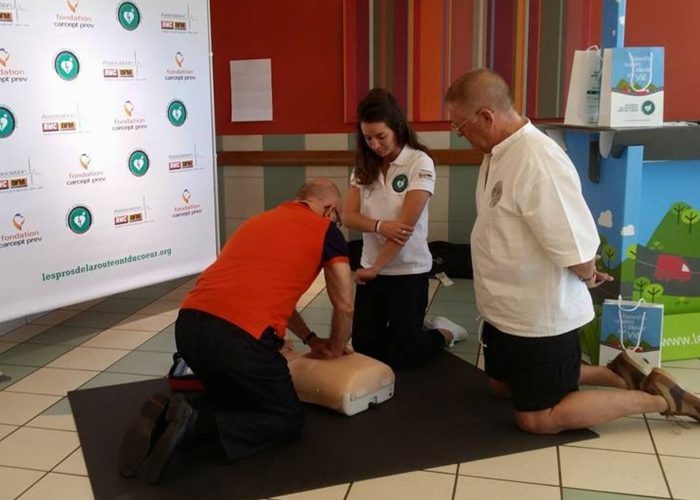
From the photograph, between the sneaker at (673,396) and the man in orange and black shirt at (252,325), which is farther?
the sneaker at (673,396)

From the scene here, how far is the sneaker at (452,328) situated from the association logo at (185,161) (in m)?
1.66

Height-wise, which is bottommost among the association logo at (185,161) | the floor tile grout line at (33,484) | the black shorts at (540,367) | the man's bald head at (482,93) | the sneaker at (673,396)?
the floor tile grout line at (33,484)

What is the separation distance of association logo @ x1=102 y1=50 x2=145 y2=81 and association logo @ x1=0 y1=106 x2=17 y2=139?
55 centimetres

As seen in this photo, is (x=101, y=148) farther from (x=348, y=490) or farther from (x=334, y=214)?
(x=348, y=490)

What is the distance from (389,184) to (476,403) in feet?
3.16

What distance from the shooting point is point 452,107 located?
2391 mm

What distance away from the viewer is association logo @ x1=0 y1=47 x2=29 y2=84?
10.5 ft

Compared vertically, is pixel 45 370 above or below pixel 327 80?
below

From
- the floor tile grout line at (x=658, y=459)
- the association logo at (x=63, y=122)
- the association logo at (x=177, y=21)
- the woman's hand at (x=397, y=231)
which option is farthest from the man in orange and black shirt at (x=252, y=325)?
the association logo at (x=177, y=21)

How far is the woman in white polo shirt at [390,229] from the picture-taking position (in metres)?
2.97

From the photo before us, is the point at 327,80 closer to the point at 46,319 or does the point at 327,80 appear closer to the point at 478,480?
the point at 46,319

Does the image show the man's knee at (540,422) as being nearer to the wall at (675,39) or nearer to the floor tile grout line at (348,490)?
the floor tile grout line at (348,490)

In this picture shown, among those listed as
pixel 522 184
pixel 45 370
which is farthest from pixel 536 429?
pixel 45 370

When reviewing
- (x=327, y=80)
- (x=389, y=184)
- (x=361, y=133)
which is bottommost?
(x=389, y=184)
